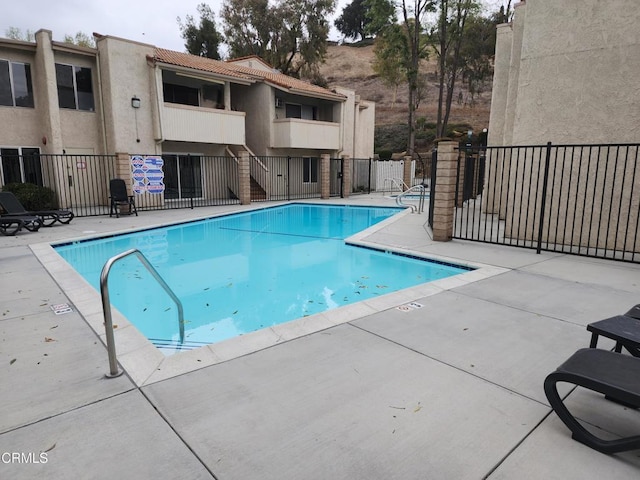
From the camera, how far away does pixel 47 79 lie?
1385 cm

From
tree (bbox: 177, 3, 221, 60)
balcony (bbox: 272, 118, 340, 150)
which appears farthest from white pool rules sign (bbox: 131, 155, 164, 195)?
tree (bbox: 177, 3, 221, 60)

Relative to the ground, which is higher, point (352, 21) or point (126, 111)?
Answer: point (352, 21)

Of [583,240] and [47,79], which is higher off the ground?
[47,79]

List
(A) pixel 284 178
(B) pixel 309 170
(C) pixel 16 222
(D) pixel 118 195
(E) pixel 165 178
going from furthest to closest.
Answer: (B) pixel 309 170
(A) pixel 284 178
(E) pixel 165 178
(D) pixel 118 195
(C) pixel 16 222

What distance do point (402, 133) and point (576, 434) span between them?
44204 mm

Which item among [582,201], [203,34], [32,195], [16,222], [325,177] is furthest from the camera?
[203,34]

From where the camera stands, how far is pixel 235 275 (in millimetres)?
7398

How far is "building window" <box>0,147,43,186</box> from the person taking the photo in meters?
14.0

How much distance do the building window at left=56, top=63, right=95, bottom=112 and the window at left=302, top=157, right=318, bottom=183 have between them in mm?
10626

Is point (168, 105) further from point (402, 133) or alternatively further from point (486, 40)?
point (486, 40)

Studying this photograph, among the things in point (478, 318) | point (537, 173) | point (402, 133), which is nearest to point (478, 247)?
point (537, 173)

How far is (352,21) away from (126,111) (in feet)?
247

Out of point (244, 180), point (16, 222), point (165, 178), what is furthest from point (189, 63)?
point (16, 222)

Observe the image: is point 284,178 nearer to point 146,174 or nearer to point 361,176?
point 361,176
